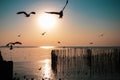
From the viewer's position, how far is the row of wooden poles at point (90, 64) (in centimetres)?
6059

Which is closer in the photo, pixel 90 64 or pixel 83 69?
pixel 90 64

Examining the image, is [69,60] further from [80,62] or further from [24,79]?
[24,79]

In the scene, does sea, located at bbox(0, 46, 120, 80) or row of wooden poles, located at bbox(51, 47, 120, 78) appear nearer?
sea, located at bbox(0, 46, 120, 80)

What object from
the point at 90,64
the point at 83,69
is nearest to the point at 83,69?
the point at 83,69

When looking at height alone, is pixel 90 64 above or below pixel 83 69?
above

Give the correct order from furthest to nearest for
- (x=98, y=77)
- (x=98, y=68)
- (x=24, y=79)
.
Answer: (x=98, y=68)
(x=98, y=77)
(x=24, y=79)

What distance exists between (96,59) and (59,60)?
9.83 metres

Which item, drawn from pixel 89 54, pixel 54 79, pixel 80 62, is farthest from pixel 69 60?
pixel 54 79

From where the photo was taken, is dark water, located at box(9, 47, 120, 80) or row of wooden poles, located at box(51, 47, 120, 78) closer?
Answer: dark water, located at box(9, 47, 120, 80)

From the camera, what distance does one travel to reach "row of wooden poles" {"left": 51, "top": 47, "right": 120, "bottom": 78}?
199 ft

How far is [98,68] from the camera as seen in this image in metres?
62.9

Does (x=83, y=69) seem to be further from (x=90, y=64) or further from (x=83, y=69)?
(x=90, y=64)

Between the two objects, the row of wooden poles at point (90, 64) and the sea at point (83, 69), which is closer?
the sea at point (83, 69)

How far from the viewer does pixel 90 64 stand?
63.4 metres
